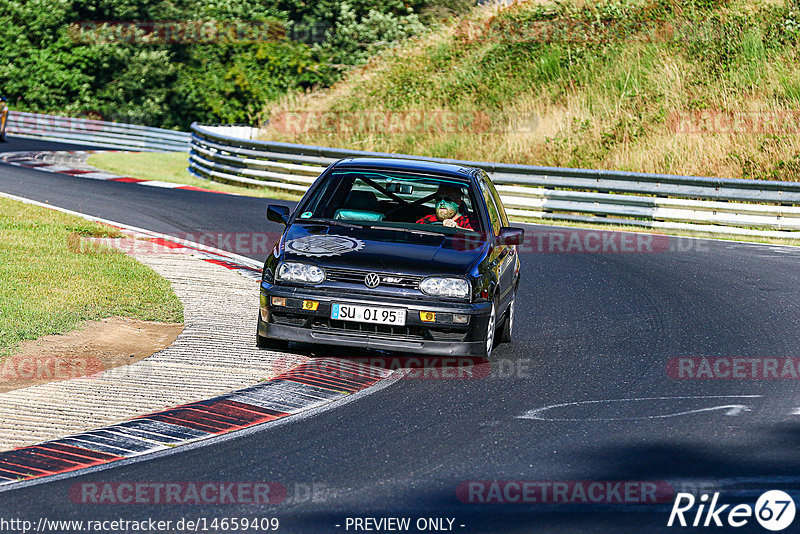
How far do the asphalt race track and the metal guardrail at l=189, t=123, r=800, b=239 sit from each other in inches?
312

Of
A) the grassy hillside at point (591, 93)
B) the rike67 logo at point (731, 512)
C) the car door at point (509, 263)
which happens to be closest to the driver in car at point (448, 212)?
the car door at point (509, 263)

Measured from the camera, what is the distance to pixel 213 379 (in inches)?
315

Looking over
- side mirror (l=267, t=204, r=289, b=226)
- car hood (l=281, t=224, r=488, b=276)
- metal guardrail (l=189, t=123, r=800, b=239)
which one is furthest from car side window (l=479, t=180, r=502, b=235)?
→ metal guardrail (l=189, t=123, r=800, b=239)

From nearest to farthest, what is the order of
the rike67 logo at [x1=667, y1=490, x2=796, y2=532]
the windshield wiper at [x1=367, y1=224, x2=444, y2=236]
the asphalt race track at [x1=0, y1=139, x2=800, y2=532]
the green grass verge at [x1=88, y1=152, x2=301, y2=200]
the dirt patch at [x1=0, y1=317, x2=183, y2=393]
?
the rike67 logo at [x1=667, y1=490, x2=796, y2=532] < the asphalt race track at [x1=0, y1=139, x2=800, y2=532] < the dirt patch at [x1=0, y1=317, x2=183, y2=393] < the windshield wiper at [x1=367, y1=224, x2=444, y2=236] < the green grass verge at [x1=88, y1=152, x2=301, y2=200]

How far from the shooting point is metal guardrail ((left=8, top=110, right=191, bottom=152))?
42.8 metres

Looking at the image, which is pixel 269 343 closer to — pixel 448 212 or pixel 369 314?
pixel 369 314

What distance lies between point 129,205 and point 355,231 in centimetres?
1125

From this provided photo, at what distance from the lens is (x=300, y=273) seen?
8594 millimetres

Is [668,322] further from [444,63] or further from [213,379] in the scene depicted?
[444,63]

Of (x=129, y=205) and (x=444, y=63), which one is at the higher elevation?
(x=444, y=63)

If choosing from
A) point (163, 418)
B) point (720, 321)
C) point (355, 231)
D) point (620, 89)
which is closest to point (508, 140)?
point (620, 89)

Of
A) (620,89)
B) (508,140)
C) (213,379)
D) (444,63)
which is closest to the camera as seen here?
(213,379)

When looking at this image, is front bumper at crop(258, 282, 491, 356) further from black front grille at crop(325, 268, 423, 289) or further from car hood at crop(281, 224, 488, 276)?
car hood at crop(281, 224, 488, 276)

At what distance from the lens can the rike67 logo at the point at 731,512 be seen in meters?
5.15
